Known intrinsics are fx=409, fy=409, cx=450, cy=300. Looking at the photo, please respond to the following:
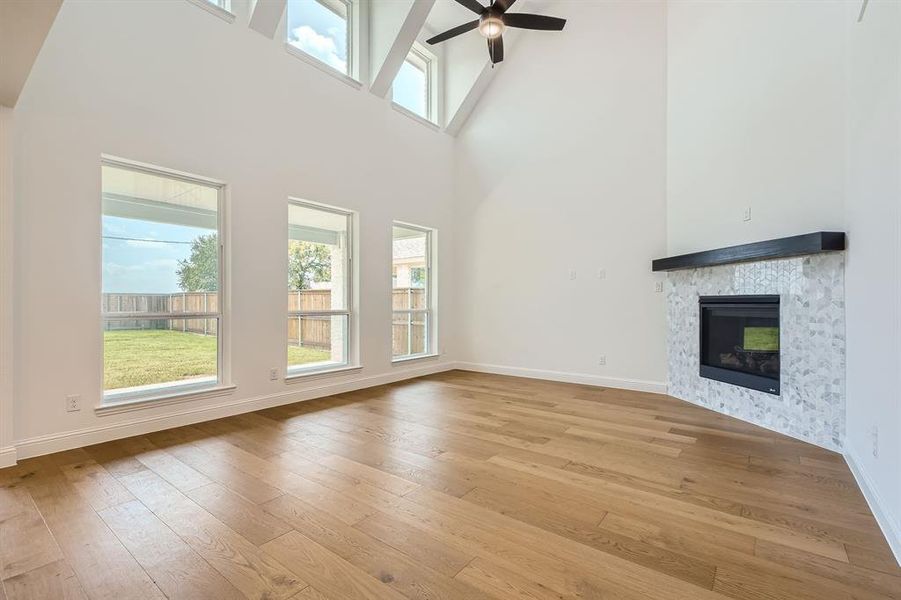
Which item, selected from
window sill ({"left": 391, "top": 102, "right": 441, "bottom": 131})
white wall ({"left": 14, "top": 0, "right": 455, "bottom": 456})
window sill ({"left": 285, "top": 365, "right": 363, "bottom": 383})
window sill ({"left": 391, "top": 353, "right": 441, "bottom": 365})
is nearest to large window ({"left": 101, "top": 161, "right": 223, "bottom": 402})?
white wall ({"left": 14, "top": 0, "right": 455, "bottom": 456})

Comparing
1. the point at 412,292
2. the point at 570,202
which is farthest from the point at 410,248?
the point at 570,202

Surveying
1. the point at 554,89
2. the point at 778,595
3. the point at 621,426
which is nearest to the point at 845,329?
the point at 621,426

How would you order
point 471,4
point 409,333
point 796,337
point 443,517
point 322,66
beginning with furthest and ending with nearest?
1. point 409,333
2. point 322,66
3. point 471,4
4. point 796,337
5. point 443,517

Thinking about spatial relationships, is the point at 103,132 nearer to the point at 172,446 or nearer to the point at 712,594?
the point at 172,446

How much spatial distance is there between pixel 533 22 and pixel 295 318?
4111 millimetres

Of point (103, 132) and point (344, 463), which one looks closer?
point (344, 463)

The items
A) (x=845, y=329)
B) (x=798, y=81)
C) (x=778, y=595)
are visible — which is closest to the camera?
(x=778, y=595)

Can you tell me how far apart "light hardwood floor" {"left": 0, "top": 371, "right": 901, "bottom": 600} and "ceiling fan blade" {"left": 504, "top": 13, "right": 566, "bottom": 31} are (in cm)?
414

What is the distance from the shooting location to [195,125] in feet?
11.9

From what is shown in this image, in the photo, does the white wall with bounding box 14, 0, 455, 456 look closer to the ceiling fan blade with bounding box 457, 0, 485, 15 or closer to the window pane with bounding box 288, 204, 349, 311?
the window pane with bounding box 288, 204, 349, 311

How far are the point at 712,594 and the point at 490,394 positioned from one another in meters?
3.28

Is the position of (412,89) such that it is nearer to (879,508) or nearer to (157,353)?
(157,353)

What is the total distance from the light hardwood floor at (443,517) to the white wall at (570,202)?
1.88 metres

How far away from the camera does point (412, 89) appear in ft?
20.0
